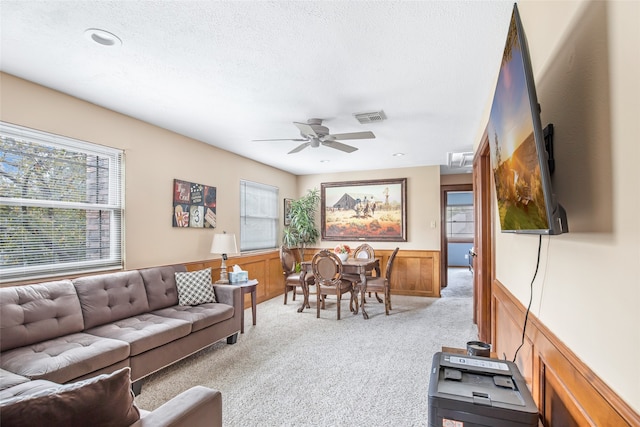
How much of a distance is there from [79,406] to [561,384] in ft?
5.27

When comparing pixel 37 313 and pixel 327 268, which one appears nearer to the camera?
pixel 37 313

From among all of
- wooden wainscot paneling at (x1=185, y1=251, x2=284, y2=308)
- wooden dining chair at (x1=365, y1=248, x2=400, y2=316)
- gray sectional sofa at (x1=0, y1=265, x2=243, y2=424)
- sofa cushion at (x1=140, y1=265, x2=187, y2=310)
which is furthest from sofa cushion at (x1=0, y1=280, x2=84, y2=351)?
wooden dining chair at (x1=365, y1=248, x2=400, y2=316)

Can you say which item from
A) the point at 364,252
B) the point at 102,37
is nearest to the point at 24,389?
the point at 102,37

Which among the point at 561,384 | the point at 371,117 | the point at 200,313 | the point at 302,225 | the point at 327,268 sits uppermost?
the point at 371,117

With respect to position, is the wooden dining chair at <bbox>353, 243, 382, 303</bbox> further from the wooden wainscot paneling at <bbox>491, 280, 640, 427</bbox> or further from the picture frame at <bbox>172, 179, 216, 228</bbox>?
the wooden wainscot paneling at <bbox>491, 280, 640, 427</bbox>

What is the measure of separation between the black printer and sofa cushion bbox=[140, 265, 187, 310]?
2931 mm

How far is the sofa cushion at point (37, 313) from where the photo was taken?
235 cm

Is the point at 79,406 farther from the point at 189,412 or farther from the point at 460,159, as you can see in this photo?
the point at 460,159

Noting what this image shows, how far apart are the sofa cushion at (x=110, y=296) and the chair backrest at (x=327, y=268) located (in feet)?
7.44

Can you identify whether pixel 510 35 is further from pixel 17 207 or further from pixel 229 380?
pixel 17 207

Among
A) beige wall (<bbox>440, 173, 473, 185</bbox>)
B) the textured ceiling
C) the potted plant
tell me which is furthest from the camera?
beige wall (<bbox>440, 173, 473, 185</bbox>)

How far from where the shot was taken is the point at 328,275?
486cm

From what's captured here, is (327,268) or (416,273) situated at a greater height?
(327,268)

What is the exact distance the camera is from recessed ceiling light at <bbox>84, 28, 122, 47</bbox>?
6.89 ft
